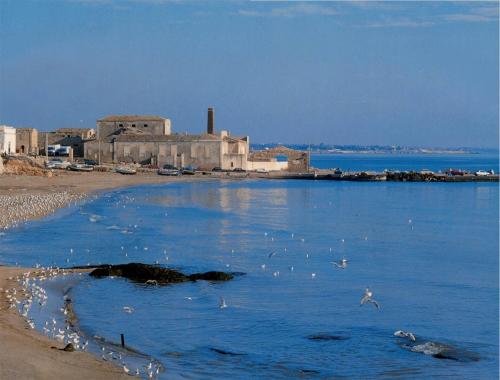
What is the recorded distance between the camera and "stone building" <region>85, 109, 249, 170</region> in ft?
243

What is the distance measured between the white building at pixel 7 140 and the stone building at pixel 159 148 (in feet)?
24.2

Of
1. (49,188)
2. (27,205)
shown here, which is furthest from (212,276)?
(49,188)

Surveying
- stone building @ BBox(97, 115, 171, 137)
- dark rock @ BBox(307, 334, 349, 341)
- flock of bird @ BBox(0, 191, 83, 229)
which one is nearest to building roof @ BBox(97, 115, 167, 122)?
stone building @ BBox(97, 115, 171, 137)

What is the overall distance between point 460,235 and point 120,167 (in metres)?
40.3

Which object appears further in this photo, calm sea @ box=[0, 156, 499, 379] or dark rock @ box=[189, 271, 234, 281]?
dark rock @ box=[189, 271, 234, 281]

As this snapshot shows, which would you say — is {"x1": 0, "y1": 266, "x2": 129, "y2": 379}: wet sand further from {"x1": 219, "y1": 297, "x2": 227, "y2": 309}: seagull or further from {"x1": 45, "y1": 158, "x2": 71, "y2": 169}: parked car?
{"x1": 45, "y1": 158, "x2": 71, "y2": 169}: parked car

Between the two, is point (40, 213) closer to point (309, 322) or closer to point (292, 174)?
point (309, 322)

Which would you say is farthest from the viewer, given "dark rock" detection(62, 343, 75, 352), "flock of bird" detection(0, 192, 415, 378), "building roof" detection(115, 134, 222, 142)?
"building roof" detection(115, 134, 222, 142)

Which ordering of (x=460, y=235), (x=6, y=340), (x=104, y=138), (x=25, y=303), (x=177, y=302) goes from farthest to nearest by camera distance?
(x=104, y=138), (x=460, y=235), (x=177, y=302), (x=25, y=303), (x=6, y=340)

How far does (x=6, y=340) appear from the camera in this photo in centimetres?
1229

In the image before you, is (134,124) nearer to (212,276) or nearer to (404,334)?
(212,276)

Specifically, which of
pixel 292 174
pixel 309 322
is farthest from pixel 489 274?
pixel 292 174

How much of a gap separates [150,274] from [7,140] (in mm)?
50931

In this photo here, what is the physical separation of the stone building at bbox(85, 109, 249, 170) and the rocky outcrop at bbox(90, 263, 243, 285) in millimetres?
53582
